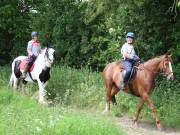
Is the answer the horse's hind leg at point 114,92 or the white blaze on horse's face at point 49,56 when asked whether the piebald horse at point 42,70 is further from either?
the horse's hind leg at point 114,92

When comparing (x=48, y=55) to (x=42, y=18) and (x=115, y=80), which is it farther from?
(x=42, y=18)

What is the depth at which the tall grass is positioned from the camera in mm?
15688

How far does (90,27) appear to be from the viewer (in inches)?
952

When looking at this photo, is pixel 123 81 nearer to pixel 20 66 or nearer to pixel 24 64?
pixel 24 64

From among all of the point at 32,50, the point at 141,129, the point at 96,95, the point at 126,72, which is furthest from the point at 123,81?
the point at 32,50

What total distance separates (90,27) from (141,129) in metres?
10.9

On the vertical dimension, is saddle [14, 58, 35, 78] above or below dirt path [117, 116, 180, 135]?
above

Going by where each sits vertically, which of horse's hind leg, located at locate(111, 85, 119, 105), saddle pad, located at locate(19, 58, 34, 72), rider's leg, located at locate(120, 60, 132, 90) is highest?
rider's leg, located at locate(120, 60, 132, 90)

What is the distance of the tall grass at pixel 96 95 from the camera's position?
15.7 meters

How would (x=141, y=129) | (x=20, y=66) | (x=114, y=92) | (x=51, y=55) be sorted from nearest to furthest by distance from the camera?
(x=141, y=129) → (x=114, y=92) → (x=51, y=55) → (x=20, y=66)

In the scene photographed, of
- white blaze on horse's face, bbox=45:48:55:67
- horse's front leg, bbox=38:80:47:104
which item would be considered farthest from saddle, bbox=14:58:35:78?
white blaze on horse's face, bbox=45:48:55:67

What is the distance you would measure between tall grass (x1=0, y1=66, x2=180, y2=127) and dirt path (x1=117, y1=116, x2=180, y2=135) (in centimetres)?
51

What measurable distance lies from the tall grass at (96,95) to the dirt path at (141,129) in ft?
1.69

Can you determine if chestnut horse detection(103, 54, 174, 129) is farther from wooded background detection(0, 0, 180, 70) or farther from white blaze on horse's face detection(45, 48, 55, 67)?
white blaze on horse's face detection(45, 48, 55, 67)
